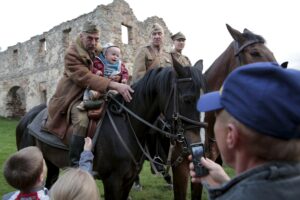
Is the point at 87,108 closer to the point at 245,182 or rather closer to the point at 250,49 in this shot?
the point at 250,49

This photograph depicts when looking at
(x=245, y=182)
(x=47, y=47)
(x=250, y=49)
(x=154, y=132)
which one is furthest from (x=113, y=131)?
(x=47, y=47)

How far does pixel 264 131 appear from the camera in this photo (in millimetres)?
1062

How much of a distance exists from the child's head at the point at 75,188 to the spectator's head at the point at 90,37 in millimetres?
2549

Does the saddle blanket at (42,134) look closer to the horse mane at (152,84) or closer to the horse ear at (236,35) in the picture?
the horse mane at (152,84)

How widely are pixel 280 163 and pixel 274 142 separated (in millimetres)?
70

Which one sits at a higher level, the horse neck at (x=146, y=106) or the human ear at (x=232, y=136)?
the human ear at (x=232, y=136)

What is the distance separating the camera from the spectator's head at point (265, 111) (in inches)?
41.2

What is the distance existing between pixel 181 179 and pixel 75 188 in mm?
2600

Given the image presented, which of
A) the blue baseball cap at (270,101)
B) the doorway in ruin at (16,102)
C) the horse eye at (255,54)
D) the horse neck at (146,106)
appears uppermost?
the horse eye at (255,54)

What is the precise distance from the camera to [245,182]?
1065 millimetres

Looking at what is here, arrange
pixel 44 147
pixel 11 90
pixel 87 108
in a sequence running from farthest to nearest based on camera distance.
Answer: pixel 11 90, pixel 44 147, pixel 87 108

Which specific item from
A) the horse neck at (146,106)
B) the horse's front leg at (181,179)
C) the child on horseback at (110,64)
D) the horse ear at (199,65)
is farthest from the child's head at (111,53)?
the horse's front leg at (181,179)

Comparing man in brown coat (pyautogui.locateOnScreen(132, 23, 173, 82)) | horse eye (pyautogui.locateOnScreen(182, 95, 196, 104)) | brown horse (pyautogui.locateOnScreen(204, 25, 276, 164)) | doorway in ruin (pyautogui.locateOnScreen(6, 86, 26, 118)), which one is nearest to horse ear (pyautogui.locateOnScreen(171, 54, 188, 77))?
horse eye (pyautogui.locateOnScreen(182, 95, 196, 104))

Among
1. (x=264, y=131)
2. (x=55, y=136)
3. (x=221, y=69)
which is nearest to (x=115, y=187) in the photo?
(x=55, y=136)
